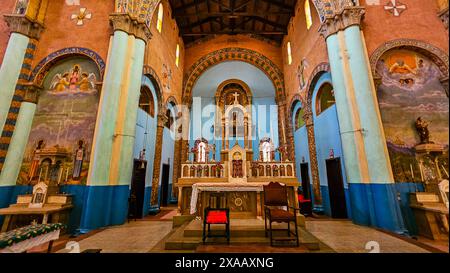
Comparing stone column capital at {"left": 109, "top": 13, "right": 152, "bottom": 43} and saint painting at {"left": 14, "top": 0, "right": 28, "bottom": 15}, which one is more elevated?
saint painting at {"left": 14, "top": 0, "right": 28, "bottom": 15}

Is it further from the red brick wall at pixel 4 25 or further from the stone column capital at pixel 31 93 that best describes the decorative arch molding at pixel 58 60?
the red brick wall at pixel 4 25

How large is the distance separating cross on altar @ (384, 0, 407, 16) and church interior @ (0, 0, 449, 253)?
0.13 feet

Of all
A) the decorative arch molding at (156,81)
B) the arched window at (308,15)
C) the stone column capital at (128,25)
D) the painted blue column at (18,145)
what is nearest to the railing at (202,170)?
the decorative arch molding at (156,81)

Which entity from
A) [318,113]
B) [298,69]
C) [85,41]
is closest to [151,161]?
[85,41]

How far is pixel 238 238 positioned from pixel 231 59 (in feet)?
40.7

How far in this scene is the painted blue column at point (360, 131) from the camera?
4914 millimetres

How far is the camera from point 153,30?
8227 mm

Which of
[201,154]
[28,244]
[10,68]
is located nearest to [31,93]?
[10,68]

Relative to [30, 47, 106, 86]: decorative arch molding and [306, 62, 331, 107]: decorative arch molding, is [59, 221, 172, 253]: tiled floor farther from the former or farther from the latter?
[306, 62, 331, 107]: decorative arch molding

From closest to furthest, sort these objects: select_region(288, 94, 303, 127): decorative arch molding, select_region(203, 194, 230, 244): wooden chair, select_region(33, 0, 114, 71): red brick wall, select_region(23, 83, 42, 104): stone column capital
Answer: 1. select_region(203, 194, 230, 244): wooden chair
2. select_region(23, 83, 42, 104): stone column capital
3. select_region(33, 0, 114, 71): red brick wall
4. select_region(288, 94, 303, 127): decorative arch molding

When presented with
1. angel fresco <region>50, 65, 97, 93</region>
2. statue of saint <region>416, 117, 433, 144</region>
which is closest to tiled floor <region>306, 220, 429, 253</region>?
statue of saint <region>416, 117, 433, 144</region>

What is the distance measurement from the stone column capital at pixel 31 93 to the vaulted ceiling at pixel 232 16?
801 centimetres

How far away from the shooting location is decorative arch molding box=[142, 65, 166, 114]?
748 cm

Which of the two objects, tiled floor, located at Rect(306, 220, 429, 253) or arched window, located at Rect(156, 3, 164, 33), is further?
arched window, located at Rect(156, 3, 164, 33)
